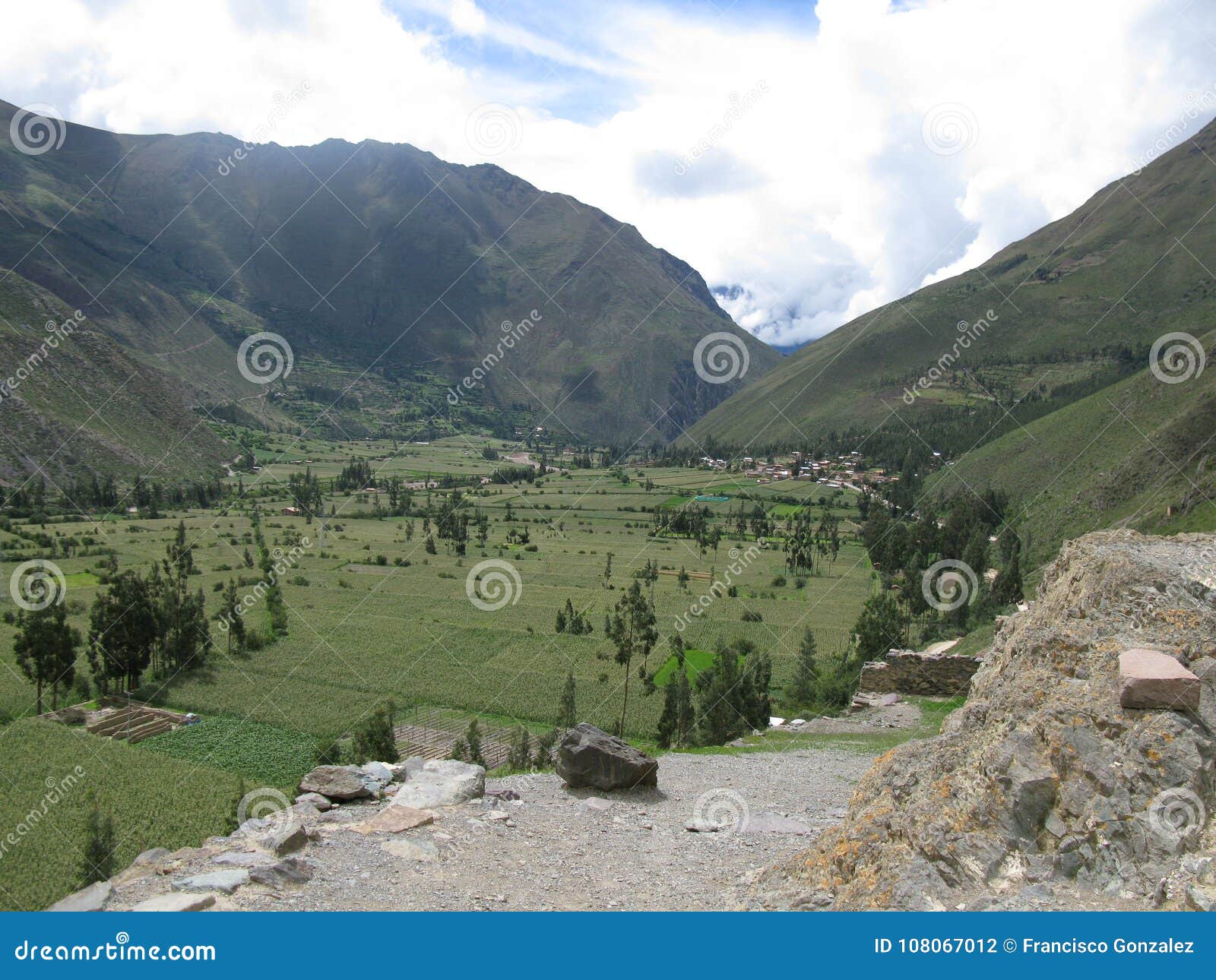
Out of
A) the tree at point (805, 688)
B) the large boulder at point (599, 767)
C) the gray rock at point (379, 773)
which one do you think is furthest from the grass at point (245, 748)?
the large boulder at point (599, 767)

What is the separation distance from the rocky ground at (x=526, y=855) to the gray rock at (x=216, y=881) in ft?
0.08

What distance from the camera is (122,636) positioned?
166 ft

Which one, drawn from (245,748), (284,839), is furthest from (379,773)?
(245,748)

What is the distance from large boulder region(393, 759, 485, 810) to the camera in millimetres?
14688

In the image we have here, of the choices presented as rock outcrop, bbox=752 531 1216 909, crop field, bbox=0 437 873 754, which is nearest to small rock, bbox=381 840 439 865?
rock outcrop, bbox=752 531 1216 909

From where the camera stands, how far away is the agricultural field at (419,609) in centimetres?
4781

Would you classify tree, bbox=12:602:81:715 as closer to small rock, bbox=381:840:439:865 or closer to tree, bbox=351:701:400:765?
tree, bbox=351:701:400:765

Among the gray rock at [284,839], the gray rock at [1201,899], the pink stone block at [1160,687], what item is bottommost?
the gray rock at [284,839]

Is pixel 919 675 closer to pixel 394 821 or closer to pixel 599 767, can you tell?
pixel 599 767

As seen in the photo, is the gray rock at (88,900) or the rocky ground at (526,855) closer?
the gray rock at (88,900)

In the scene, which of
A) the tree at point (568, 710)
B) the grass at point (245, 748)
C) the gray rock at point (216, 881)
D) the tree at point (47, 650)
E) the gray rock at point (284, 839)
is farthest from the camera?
the tree at point (47, 650)

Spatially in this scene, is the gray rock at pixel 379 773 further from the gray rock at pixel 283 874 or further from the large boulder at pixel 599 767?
the gray rock at pixel 283 874

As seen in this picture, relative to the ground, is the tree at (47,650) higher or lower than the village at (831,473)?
lower

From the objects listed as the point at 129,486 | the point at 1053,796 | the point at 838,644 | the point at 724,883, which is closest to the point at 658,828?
the point at 724,883
